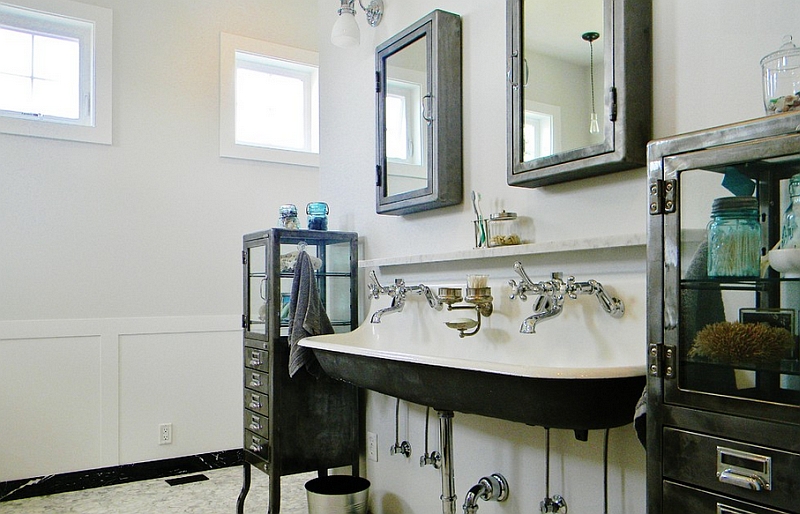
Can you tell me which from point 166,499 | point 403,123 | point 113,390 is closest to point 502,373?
point 403,123

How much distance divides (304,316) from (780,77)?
6.15 feet

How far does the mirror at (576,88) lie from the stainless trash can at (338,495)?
Result: 1420mm

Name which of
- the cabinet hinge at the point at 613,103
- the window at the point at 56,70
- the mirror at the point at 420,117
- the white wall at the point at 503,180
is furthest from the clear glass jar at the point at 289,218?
the cabinet hinge at the point at 613,103

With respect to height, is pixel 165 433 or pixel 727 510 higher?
pixel 727 510

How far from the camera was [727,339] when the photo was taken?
1.16m

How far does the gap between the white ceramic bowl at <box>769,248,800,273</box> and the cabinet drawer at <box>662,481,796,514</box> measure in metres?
0.38

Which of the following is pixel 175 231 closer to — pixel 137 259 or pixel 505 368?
pixel 137 259

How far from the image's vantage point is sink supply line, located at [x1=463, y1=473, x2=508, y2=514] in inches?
82.3

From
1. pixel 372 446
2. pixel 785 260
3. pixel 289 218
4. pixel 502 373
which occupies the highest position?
pixel 289 218

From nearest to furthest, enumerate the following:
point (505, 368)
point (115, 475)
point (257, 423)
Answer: point (505, 368) → point (257, 423) → point (115, 475)

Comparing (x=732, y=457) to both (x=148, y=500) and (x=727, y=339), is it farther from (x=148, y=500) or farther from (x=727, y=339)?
(x=148, y=500)

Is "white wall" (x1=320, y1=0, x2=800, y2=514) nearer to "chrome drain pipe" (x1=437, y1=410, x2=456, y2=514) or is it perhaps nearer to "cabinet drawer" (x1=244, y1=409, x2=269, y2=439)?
"chrome drain pipe" (x1=437, y1=410, x2=456, y2=514)

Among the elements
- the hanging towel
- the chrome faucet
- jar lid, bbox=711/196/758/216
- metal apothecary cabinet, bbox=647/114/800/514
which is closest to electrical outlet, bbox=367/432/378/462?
the hanging towel

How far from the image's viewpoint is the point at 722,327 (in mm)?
1169
